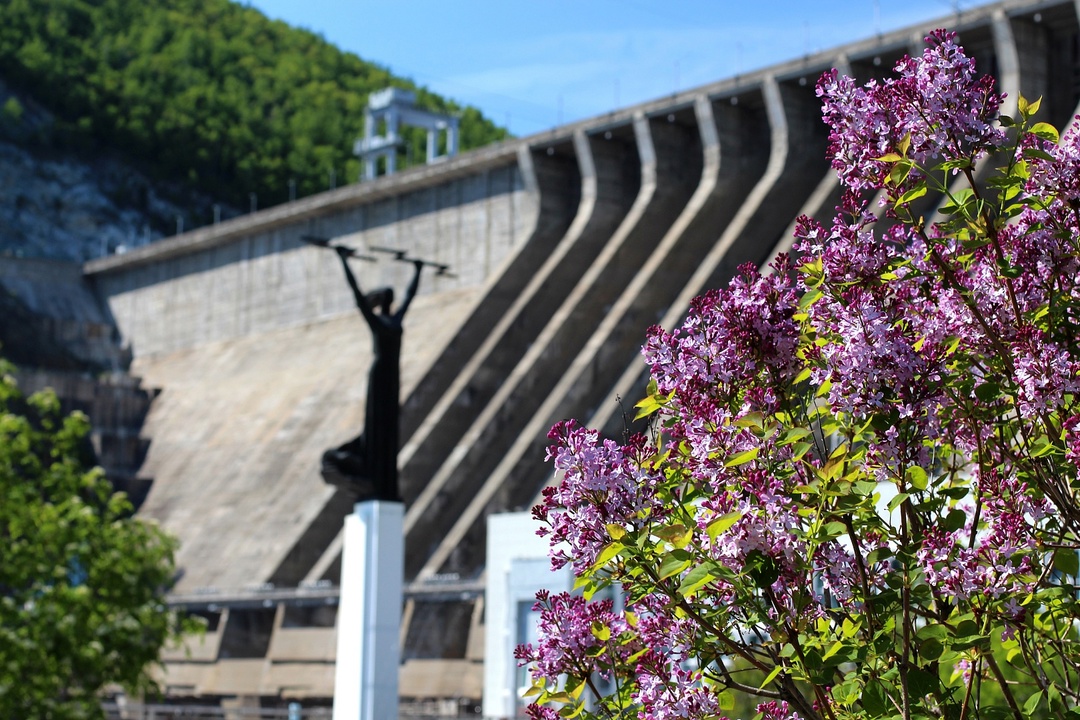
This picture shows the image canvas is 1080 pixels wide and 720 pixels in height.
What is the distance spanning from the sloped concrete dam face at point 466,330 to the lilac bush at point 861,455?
93.4 feet

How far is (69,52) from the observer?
94.2m

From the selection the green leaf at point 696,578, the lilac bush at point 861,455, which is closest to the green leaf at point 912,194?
the lilac bush at point 861,455

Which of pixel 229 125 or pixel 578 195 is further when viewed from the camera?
pixel 229 125

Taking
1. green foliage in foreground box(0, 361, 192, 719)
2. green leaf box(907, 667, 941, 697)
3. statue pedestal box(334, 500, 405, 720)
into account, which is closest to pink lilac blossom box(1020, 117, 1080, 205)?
green leaf box(907, 667, 941, 697)

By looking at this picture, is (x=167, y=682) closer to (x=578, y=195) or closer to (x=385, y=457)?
(x=578, y=195)

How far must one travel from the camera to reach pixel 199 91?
93875 millimetres

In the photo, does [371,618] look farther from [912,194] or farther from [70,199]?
[70,199]

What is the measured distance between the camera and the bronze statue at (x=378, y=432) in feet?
52.5

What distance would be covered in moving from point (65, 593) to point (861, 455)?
1620cm

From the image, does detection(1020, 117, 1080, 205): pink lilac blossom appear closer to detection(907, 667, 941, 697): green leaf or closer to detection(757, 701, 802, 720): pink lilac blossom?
detection(907, 667, 941, 697): green leaf

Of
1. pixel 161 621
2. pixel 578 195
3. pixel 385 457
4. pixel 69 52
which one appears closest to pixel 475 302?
pixel 578 195

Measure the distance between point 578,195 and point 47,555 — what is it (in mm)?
27401

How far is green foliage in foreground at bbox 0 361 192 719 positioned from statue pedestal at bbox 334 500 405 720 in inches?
198

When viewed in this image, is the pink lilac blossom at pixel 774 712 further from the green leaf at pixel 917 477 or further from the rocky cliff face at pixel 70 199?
the rocky cliff face at pixel 70 199
